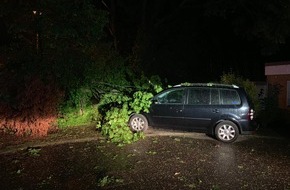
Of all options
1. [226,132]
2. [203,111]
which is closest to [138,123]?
[203,111]

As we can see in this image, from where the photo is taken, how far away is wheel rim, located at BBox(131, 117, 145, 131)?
36.0 ft

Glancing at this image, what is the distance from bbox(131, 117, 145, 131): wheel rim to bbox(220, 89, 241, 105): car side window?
109 inches

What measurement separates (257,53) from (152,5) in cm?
1266

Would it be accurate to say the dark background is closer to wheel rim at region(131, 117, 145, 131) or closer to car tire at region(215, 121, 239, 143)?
wheel rim at region(131, 117, 145, 131)

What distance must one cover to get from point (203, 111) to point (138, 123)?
2.26 m

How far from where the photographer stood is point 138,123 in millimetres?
10992

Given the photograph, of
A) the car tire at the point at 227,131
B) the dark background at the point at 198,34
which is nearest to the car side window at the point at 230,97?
the car tire at the point at 227,131

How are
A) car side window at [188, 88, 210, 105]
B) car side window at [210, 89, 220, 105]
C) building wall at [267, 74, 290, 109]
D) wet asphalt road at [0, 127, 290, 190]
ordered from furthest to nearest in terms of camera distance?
building wall at [267, 74, 290, 109] → car side window at [188, 88, 210, 105] → car side window at [210, 89, 220, 105] → wet asphalt road at [0, 127, 290, 190]

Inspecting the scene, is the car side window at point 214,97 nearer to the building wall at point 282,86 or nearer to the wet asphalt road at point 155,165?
the wet asphalt road at point 155,165

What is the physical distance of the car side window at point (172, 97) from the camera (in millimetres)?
10547

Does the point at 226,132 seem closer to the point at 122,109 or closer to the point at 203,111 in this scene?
the point at 203,111

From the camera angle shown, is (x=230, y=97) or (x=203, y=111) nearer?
(x=230, y=97)

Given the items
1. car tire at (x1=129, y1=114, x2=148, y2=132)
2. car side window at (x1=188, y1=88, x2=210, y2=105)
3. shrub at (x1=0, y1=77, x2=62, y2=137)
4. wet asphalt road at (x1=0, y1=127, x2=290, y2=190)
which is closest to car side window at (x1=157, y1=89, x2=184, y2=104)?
car side window at (x1=188, y1=88, x2=210, y2=105)

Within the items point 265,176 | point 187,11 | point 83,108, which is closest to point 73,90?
point 83,108
